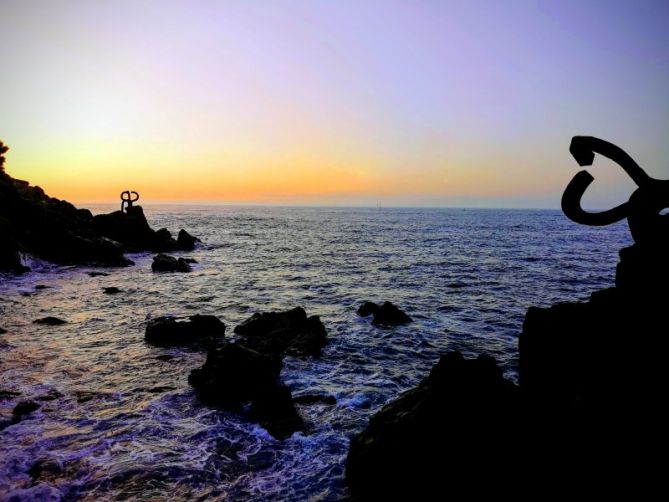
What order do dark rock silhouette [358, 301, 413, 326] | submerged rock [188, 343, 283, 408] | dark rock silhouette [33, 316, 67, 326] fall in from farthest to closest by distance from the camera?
dark rock silhouette [358, 301, 413, 326] < dark rock silhouette [33, 316, 67, 326] < submerged rock [188, 343, 283, 408]

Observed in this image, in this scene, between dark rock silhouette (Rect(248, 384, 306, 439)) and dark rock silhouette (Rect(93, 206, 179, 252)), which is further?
dark rock silhouette (Rect(93, 206, 179, 252))

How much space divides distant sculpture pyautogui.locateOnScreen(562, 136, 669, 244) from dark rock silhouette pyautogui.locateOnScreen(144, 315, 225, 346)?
13.6 m

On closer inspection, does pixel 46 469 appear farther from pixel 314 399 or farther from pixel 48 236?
pixel 48 236

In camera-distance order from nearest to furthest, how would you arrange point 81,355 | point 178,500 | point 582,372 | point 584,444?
point 584,444 → point 582,372 → point 178,500 → point 81,355

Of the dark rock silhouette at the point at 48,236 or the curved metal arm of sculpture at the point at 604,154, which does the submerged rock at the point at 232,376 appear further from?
the dark rock silhouette at the point at 48,236

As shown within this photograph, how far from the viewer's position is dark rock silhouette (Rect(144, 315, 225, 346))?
1532cm

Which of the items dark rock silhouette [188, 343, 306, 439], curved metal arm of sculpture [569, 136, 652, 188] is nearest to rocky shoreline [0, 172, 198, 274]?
dark rock silhouette [188, 343, 306, 439]

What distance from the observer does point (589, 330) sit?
664cm

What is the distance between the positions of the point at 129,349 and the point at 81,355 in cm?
148

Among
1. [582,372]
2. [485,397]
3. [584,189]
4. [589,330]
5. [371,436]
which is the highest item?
[584,189]

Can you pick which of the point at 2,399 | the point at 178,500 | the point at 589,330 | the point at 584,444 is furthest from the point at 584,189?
the point at 2,399

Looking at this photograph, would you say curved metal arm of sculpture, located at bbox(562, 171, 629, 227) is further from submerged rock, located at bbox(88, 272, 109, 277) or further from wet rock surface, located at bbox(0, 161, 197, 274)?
wet rock surface, located at bbox(0, 161, 197, 274)

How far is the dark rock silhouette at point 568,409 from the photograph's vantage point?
4906mm

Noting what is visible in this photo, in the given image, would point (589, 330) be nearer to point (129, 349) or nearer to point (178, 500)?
point (178, 500)
